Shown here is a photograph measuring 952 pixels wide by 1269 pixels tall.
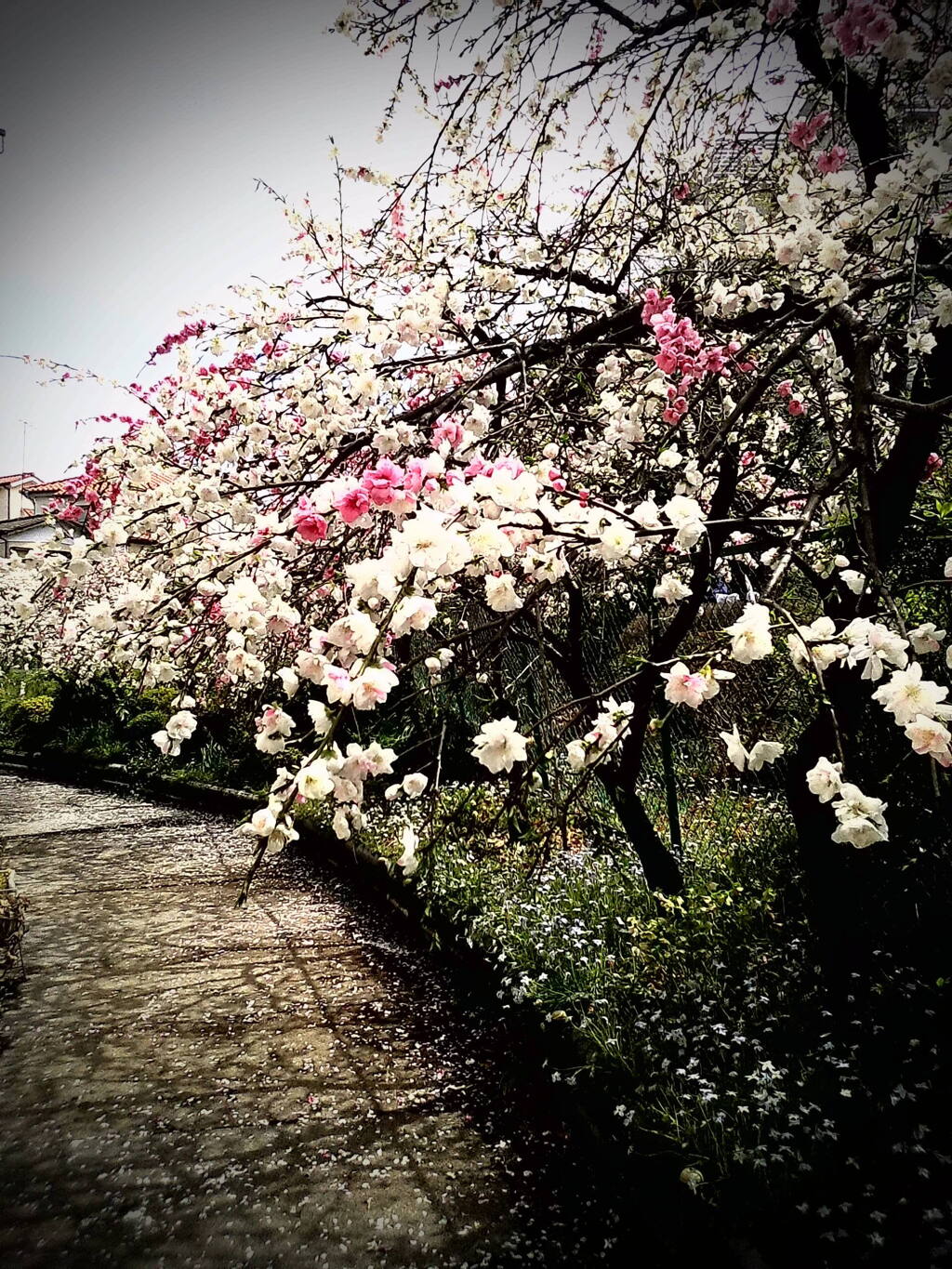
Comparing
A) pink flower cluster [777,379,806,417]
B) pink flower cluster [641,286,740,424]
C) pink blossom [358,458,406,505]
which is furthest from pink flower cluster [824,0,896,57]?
pink flower cluster [777,379,806,417]

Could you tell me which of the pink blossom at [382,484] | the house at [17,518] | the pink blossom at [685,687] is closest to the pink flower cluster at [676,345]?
the pink blossom at [685,687]

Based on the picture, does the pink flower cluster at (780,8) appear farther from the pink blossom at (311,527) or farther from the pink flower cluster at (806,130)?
the pink blossom at (311,527)

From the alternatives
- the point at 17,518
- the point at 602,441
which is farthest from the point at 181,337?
the point at 17,518

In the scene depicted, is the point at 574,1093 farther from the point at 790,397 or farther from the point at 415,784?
the point at 790,397

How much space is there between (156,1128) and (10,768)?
30.4ft

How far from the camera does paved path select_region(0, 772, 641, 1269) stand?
2.27 m

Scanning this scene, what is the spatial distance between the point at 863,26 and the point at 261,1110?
163 inches

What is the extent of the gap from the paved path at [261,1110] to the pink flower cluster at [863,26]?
3511 mm

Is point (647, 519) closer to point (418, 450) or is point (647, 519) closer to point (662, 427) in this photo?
point (418, 450)

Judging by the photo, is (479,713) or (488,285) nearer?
(488,285)

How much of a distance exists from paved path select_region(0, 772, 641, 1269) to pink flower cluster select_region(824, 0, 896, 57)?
3.51 m

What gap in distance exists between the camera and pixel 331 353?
3.49 meters

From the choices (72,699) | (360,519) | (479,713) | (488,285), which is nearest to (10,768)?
(72,699)

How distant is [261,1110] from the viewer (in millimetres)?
2896
